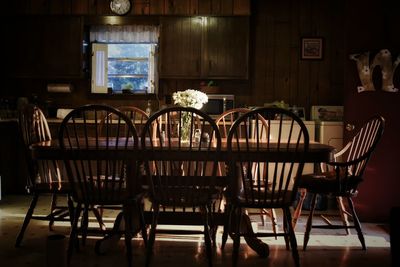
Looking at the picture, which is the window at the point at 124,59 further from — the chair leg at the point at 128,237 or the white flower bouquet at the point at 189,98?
the chair leg at the point at 128,237

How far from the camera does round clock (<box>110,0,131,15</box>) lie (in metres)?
5.62

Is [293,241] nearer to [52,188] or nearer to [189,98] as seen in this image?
[189,98]

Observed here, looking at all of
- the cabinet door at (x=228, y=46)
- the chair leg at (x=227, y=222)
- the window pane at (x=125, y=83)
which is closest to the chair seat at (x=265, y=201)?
the chair leg at (x=227, y=222)

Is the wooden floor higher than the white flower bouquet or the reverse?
the reverse

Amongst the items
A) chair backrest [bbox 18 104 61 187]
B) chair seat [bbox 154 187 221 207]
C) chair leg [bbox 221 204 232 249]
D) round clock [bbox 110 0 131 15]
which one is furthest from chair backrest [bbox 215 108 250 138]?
round clock [bbox 110 0 131 15]

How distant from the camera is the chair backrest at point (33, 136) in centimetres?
339

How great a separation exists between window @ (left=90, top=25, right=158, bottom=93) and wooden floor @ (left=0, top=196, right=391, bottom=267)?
254 cm

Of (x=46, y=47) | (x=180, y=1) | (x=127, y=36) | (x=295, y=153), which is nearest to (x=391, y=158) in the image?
(x=295, y=153)

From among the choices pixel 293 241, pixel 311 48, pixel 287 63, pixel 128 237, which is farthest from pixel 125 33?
pixel 293 241

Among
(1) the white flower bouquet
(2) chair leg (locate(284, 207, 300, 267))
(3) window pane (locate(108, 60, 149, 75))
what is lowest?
(2) chair leg (locate(284, 207, 300, 267))

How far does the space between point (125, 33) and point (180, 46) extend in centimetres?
80

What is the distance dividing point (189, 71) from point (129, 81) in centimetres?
87

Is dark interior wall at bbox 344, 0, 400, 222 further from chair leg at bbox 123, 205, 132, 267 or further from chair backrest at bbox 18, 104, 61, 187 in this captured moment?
chair backrest at bbox 18, 104, 61, 187

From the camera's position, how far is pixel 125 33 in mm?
5980
